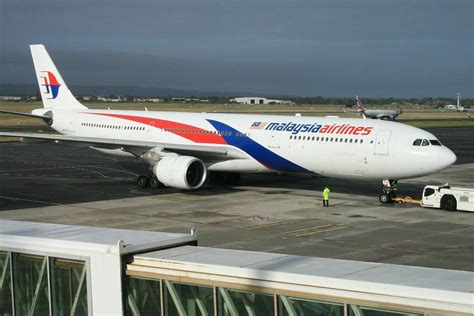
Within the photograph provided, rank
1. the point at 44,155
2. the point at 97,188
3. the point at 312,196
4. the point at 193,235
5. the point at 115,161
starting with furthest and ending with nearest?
the point at 44,155
the point at 115,161
the point at 97,188
the point at 312,196
the point at 193,235

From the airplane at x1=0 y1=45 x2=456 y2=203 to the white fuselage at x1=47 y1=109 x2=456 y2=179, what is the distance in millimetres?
43

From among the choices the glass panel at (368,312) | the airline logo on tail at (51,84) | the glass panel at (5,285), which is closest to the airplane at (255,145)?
the airline logo on tail at (51,84)

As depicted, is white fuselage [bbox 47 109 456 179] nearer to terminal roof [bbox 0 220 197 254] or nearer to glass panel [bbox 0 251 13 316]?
terminal roof [bbox 0 220 197 254]

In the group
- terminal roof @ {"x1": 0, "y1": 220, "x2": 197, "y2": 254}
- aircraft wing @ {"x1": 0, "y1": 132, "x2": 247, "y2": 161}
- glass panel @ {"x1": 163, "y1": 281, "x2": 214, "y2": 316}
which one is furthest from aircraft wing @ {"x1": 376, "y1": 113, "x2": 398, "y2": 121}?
glass panel @ {"x1": 163, "y1": 281, "x2": 214, "y2": 316}

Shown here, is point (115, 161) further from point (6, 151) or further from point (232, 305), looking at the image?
point (232, 305)

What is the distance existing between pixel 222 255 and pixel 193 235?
4.76 ft

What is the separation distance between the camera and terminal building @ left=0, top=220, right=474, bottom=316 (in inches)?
292

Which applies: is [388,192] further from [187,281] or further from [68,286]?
[187,281]

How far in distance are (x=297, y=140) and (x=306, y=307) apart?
2553cm

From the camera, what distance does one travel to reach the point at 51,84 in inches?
1810

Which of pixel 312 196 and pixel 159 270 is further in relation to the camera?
pixel 312 196

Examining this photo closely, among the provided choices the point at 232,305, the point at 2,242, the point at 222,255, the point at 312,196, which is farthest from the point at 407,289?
the point at 312,196

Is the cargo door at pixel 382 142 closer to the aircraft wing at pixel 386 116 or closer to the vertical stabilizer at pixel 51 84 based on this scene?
the vertical stabilizer at pixel 51 84

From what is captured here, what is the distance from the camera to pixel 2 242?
33.4 feet
